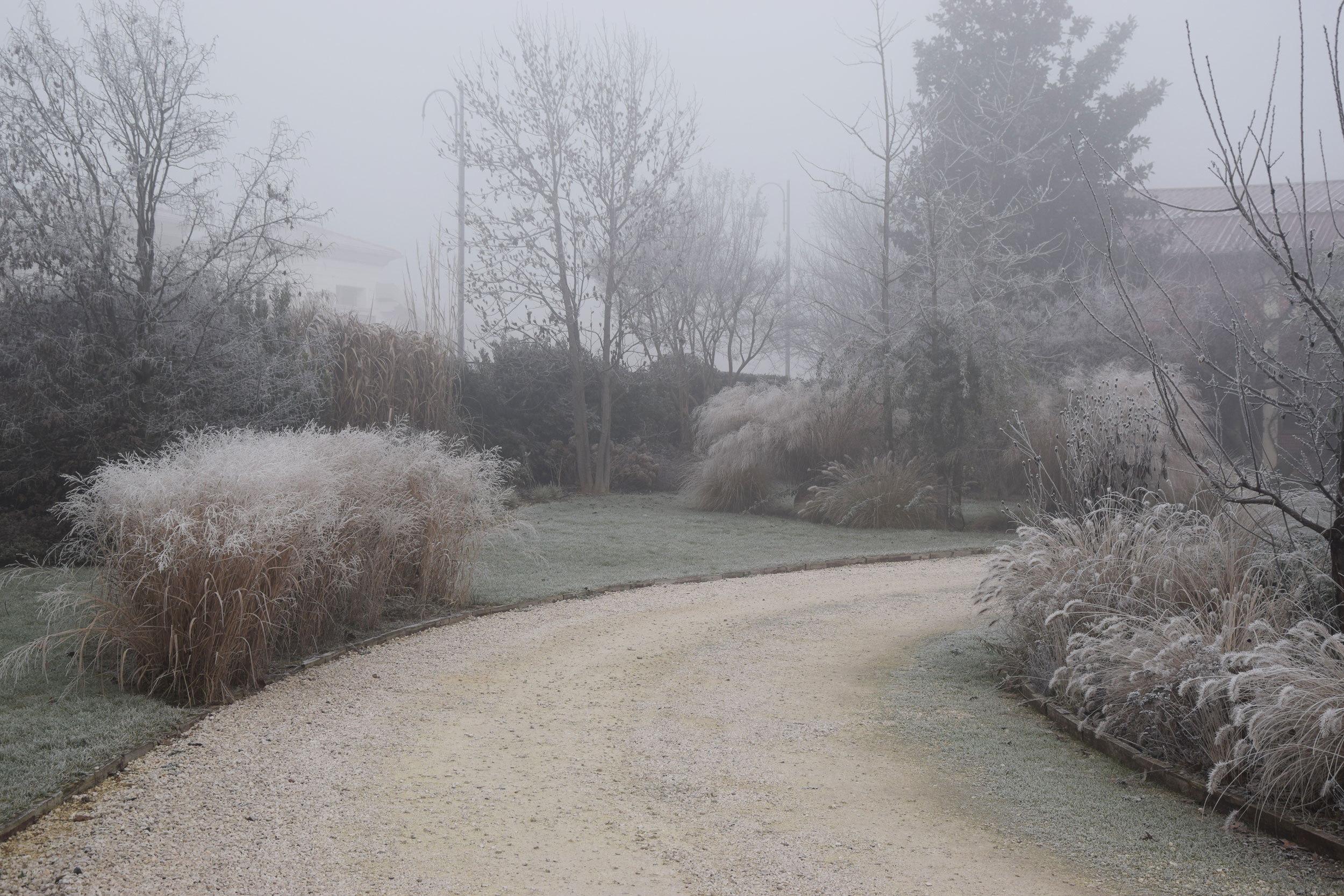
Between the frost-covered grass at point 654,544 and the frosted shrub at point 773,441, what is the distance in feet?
1.19

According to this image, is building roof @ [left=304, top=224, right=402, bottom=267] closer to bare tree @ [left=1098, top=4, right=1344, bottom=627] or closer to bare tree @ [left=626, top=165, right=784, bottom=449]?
bare tree @ [left=626, top=165, right=784, bottom=449]

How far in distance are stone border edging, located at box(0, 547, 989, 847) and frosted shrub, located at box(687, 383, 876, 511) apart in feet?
9.86

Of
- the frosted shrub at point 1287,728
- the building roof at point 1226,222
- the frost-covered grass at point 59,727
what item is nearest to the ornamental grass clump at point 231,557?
the frost-covered grass at point 59,727

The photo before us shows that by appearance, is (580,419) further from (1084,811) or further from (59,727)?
(1084,811)

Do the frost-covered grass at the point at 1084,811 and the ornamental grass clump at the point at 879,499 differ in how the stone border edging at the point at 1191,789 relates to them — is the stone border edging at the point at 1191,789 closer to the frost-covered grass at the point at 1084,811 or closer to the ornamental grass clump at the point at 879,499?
the frost-covered grass at the point at 1084,811

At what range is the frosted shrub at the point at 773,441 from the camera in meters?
10.9

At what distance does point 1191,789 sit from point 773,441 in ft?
26.8

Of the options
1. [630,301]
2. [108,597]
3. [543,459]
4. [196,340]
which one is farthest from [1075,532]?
[630,301]

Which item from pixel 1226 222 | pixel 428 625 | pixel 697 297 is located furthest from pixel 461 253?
pixel 1226 222

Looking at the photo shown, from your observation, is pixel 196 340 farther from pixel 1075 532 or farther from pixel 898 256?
pixel 898 256

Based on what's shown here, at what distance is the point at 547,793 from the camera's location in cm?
303

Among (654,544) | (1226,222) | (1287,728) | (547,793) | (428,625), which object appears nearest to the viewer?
(1287,728)

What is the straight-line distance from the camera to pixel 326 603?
16.2 ft

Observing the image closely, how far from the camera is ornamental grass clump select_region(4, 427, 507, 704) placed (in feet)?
12.7
